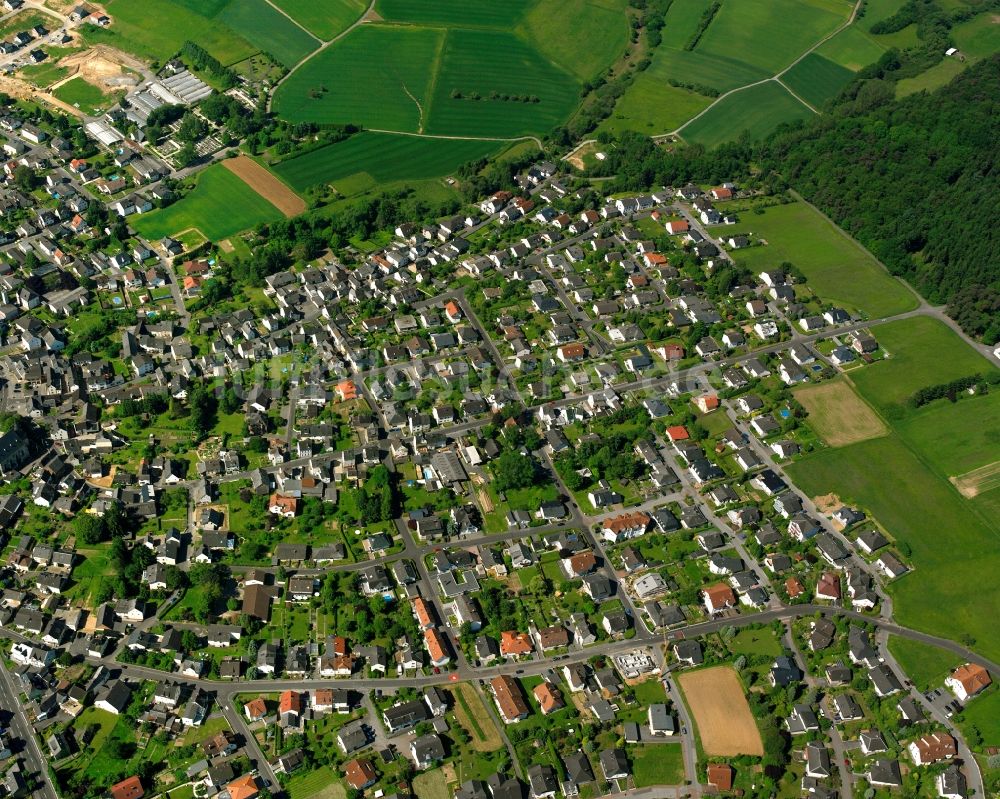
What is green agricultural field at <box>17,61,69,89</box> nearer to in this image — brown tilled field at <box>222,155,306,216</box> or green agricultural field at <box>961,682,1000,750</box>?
brown tilled field at <box>222,155,306,216</box>

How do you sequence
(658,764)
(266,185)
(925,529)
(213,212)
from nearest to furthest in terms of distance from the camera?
1. (658,764)
2. (925,529)
3. (213,212)
4. (266,185)

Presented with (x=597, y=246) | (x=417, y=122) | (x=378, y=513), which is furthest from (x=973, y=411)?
(x=417, y=122)

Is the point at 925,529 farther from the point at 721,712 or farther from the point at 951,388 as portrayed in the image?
the point at 721,712

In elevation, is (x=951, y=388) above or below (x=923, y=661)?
above

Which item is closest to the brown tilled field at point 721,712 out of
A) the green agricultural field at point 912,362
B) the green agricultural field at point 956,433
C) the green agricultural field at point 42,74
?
the green agricultural field at point 956,433

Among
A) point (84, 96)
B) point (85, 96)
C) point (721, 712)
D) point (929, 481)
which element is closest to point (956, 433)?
point (929, 481)

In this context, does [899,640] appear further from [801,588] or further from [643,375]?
[643,375]

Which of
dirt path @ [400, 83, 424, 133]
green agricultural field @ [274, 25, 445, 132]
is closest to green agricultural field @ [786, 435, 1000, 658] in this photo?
dirt path @ [400, 83, 424, 133]

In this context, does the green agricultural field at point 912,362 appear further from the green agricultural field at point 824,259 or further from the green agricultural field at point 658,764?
the green agricultural field at point 658,764
